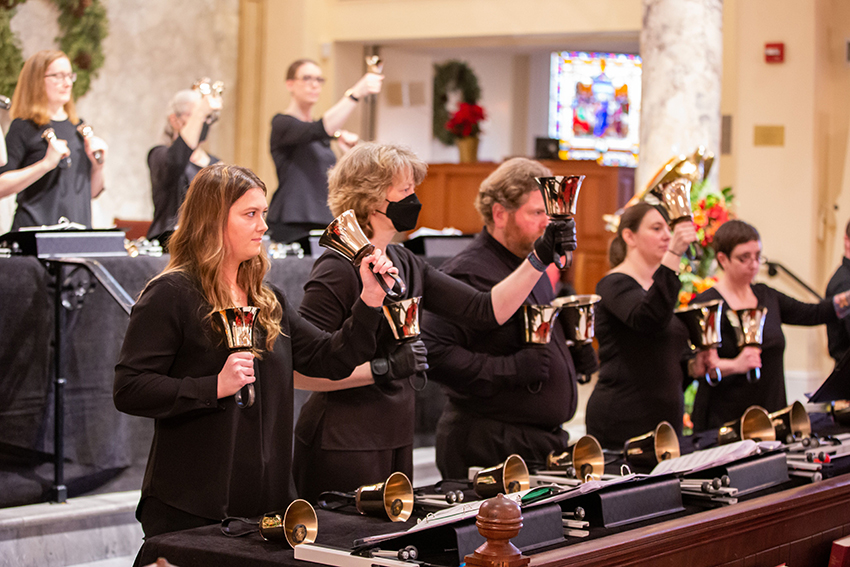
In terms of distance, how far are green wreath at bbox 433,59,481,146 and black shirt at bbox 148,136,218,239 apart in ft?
23.3

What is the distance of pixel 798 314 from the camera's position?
400cm

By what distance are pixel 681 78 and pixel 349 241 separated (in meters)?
4.06

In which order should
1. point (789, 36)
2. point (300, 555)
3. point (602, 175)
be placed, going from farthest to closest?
point (602, 175), point (789, 36), point (300, 555)

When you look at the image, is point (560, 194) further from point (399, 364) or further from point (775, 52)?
point (775, 52)

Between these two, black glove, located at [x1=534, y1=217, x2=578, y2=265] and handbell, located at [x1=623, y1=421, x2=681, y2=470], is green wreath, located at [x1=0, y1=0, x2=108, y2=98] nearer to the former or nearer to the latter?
black glove, located at [x1=534, y1=217, x2=578, y2=265]

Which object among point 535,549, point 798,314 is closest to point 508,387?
point 535,549

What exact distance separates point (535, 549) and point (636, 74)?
12463 mm

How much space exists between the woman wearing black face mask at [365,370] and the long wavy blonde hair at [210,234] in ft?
1.20

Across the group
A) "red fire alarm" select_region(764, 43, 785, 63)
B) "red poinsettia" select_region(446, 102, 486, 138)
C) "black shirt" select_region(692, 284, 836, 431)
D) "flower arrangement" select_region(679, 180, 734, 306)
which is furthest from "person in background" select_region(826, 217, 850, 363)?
"red poinsettia" select_region(446, 102, 486, 138)

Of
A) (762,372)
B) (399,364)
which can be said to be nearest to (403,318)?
(399,364)

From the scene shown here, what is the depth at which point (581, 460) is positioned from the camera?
2463 millimetres

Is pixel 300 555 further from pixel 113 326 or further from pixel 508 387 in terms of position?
pixel 113 326

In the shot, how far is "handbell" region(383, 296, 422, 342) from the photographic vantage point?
2.43m

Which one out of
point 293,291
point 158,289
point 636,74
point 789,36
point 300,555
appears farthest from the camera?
point 636,74
